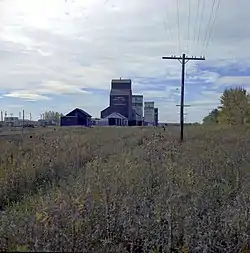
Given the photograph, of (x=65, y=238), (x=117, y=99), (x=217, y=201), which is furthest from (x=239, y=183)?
(x=117, y=99)

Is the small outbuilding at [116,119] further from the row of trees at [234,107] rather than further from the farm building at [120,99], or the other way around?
the row of trees at [234,107]

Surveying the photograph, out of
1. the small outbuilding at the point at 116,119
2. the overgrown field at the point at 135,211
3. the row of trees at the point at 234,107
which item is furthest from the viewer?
the small outbuilding at the point at 116,119

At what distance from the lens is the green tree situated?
209 feet

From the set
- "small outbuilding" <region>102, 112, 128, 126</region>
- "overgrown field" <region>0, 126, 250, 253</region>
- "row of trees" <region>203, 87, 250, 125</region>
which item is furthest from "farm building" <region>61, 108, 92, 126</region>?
"overgrown field" <region>0, 126, 250, 253</region>

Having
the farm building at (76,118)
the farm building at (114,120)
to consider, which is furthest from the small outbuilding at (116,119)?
the farm building at (76,118)

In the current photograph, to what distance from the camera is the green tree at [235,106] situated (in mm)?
63562

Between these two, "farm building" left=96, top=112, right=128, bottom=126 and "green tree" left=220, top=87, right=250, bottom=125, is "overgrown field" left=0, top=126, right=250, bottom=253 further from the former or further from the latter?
"farm building" left=96, top=112, right=128, bottom=126

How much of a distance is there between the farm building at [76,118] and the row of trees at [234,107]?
31.6 m

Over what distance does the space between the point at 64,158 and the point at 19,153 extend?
1314mm

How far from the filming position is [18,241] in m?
4.35

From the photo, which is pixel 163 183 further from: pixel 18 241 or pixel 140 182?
pixel 18 241

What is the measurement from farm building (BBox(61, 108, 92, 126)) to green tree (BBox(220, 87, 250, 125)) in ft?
107

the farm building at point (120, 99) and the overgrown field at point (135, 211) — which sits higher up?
the farm building at point (120, 99)

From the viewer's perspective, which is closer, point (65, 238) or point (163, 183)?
point (65, 238)
